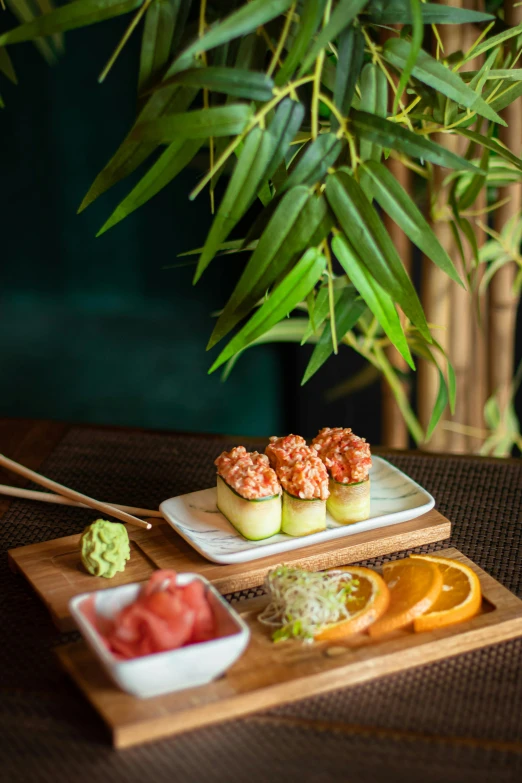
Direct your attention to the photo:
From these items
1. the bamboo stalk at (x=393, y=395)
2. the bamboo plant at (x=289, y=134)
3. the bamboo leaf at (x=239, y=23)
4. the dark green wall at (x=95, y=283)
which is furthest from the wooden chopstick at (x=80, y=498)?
the dark green wall at (x=95, y=283)

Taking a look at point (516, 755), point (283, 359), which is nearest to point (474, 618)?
point (516, 755)

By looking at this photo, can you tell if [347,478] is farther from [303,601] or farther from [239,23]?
[239,23]

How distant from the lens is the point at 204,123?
1142 millimetres

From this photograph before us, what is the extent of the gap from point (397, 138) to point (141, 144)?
346 millimetres

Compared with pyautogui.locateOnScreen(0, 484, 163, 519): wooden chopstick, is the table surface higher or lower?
lower

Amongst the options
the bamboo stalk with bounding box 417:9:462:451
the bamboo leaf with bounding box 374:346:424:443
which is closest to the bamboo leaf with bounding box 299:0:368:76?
the bamboo stalk with bounding box 417:9:462:451

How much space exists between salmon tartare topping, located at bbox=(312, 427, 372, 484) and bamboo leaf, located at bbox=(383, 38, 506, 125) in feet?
1.66

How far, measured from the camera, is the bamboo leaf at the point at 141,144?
124 centimetres

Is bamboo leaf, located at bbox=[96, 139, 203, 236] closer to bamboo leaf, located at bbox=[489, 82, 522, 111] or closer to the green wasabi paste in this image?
the green wasabi paste

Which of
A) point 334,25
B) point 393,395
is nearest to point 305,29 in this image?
point 334,25

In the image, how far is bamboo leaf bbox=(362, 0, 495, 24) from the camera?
1278 mm

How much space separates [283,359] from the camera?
317 cm

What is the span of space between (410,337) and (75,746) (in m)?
1.34

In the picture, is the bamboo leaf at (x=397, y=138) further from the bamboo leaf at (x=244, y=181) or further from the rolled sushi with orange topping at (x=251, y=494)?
the rolled sushi with orange topping at (x=251, y=494)
